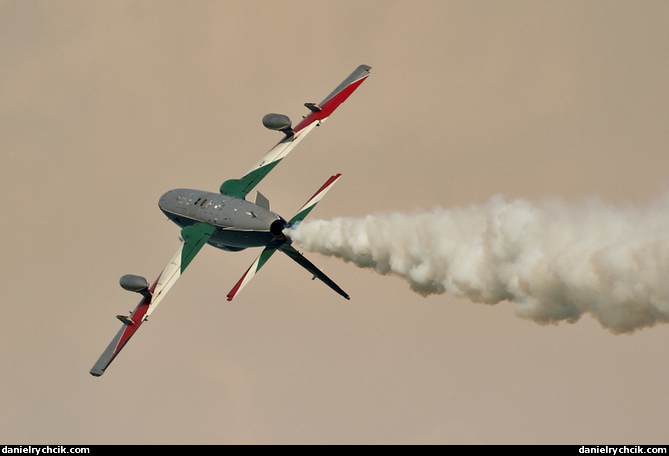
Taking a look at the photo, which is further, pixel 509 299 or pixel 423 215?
pixel 423 215

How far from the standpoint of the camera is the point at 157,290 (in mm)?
64250

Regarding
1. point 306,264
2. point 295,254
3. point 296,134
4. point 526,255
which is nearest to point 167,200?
point 296,134

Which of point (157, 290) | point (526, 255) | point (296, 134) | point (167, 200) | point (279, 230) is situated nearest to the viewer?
point (526, 255)

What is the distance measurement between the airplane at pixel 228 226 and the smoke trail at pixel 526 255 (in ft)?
4.32

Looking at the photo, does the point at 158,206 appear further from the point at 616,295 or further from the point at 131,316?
the point at 616,295

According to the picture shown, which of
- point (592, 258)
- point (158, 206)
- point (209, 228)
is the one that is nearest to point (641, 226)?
point (592, 258)

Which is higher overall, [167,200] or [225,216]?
[167,200]

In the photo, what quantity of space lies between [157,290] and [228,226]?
4.88 metres

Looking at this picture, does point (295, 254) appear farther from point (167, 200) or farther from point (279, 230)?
point (167, 200)

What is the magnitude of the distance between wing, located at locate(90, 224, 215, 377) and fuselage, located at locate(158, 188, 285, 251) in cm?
74

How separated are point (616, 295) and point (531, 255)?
5.42 metres

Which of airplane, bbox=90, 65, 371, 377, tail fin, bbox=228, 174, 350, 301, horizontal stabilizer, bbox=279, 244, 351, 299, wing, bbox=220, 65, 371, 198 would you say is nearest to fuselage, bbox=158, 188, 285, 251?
airplane, bbox=90, 65, 371, 377

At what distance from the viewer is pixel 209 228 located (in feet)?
214

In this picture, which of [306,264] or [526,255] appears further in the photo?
[306,264]
